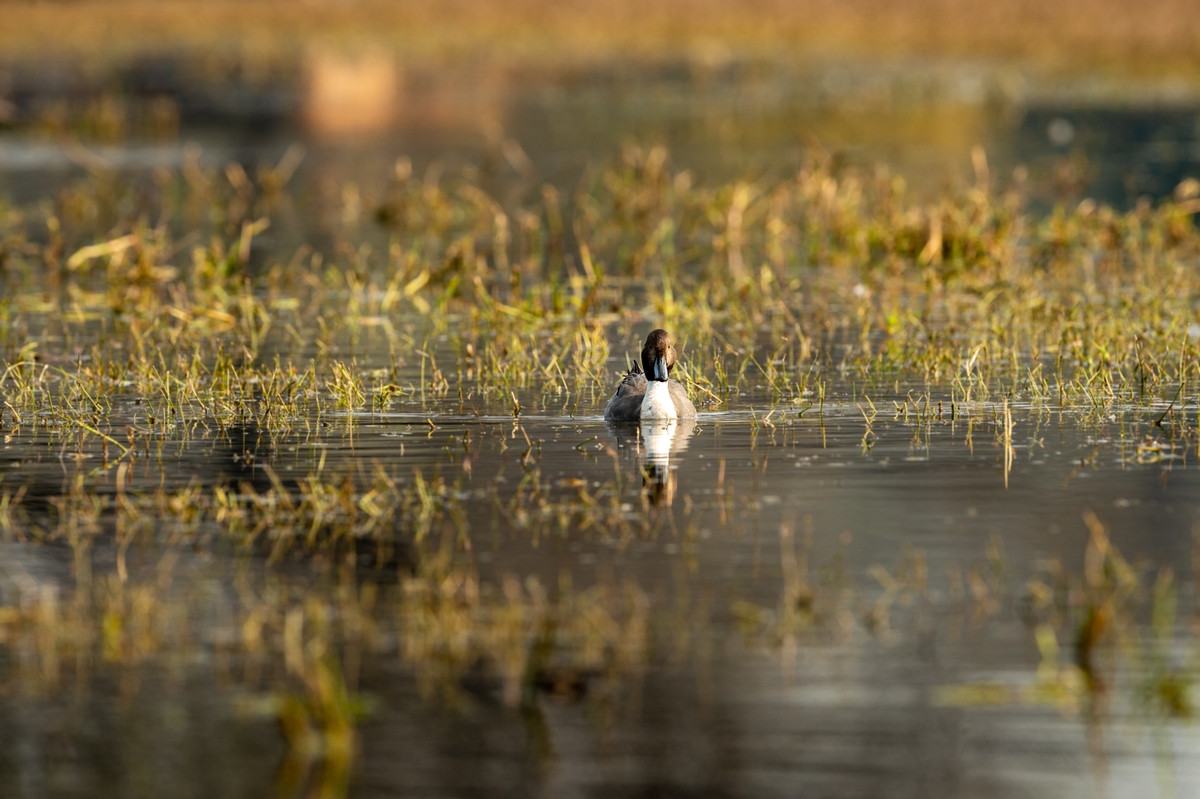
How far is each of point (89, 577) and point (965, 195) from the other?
44.3 ft

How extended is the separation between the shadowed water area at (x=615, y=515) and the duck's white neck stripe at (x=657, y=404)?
129 millimetres

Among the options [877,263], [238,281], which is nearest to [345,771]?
[238,281]

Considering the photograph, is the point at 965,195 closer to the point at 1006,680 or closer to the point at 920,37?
the point at 1006,680

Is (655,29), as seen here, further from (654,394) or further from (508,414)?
(654,394)

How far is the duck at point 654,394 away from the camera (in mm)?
11688

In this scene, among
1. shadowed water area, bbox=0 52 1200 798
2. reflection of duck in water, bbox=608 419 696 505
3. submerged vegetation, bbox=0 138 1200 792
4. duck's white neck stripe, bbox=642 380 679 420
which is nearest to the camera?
shadowed water area, bbox=0 52 1200 798

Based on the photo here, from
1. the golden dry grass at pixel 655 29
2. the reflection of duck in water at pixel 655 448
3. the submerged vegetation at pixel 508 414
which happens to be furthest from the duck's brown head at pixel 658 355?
the golden dry grass at pixel 655 29

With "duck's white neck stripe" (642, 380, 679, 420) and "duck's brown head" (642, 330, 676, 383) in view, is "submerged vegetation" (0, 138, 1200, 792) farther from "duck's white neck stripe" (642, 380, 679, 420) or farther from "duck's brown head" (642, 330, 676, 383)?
"duck's brown head" (642, 330, 676, 383)

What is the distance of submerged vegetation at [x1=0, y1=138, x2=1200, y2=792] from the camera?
732 cm

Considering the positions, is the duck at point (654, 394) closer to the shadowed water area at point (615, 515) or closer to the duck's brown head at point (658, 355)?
the duck's brown head at point (658, 355)

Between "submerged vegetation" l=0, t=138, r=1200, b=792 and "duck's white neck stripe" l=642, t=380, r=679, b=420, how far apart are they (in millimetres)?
419

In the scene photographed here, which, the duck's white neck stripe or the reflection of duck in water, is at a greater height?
the duck's white neck stripe

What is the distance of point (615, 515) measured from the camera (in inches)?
368

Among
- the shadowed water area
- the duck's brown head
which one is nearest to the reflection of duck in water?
the shadowed water area
